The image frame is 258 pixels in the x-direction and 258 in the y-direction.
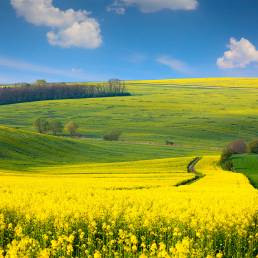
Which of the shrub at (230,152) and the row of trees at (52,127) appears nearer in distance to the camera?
the shrub at (230,152)

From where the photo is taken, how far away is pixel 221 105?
194m

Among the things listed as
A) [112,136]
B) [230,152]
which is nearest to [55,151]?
[230,152]

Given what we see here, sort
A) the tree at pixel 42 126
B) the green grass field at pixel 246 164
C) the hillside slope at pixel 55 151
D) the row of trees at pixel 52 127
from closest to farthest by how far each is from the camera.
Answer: the green grass field at pixel 246 164 → the hillside slope at pixel 55 151 → the tree at pixel 42 126 → the row of trees at pixel 52 127

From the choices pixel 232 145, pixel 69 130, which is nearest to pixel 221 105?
pixel 69 130

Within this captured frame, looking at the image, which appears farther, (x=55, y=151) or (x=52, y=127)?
(x=52, y=127)

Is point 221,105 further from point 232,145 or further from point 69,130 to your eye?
point 232,145

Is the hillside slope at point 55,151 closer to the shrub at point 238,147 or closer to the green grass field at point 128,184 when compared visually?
the green grass field at point 128,184

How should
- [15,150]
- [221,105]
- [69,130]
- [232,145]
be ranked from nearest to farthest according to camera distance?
[15,150], [232,145], [69,130], [221,105]

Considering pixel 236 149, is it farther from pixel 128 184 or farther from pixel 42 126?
pixel 42 126

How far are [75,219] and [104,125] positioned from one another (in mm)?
136432

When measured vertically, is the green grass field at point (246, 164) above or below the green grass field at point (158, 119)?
below

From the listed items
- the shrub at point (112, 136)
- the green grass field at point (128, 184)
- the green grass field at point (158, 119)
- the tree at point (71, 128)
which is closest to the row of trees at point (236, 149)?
the green grass field at point (128, 184)

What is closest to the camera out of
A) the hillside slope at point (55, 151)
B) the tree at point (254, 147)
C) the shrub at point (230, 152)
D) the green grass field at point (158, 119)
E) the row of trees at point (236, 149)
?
the shrub at point (230, 152)

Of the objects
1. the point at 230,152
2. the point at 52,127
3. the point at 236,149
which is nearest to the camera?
the point at 230,152
